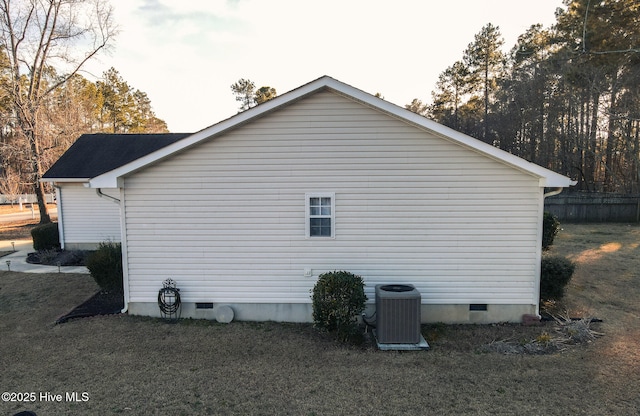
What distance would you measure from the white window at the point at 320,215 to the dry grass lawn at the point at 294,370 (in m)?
1.98

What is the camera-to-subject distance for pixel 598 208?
68.8 ft

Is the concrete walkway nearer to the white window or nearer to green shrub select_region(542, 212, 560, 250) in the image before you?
the white window

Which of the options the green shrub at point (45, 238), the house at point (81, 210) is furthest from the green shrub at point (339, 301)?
the green shrub at point (45, 238)

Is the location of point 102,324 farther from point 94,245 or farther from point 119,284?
point 94,245

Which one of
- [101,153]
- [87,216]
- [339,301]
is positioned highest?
[101,153]

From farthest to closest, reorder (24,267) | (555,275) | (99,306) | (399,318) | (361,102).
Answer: (24,267)
(99,306)
(555,275)
(361,102)
(399,318)

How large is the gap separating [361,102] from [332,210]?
223 centimetres

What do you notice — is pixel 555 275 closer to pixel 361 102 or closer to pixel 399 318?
pixel 399 318

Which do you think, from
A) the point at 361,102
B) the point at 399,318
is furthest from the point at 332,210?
the point at 399,318

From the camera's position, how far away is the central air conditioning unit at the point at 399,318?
612cm

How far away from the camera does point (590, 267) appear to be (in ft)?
36.5

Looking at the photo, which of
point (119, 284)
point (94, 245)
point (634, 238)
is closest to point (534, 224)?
point (119, 284)

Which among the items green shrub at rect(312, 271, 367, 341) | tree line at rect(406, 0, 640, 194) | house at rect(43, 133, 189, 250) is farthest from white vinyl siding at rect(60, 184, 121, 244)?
tree line at rect(406, 0, 640, 194)

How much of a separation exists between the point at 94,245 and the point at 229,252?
9909mm
